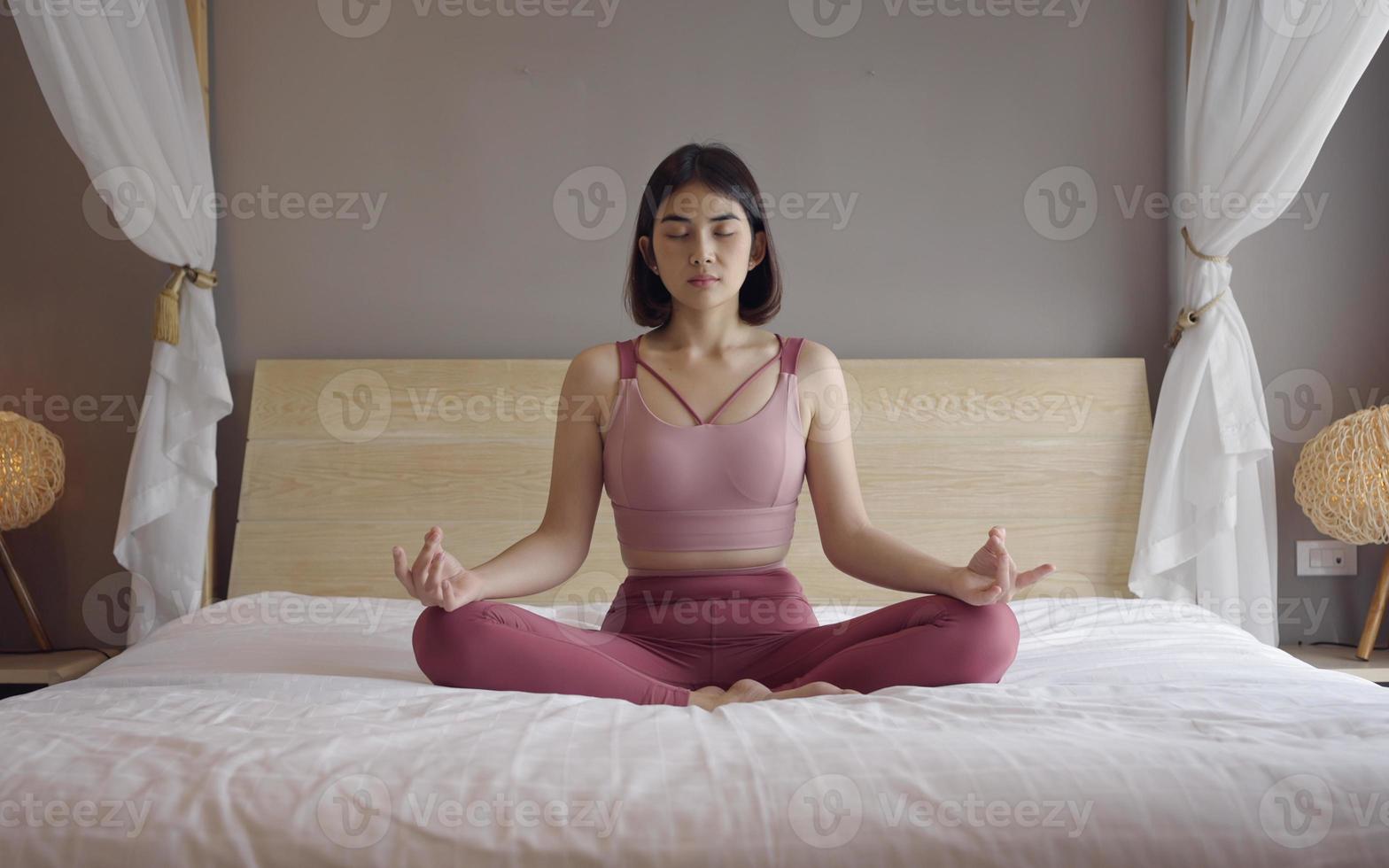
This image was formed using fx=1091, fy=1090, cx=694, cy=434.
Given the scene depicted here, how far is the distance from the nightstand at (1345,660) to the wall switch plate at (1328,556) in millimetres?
190

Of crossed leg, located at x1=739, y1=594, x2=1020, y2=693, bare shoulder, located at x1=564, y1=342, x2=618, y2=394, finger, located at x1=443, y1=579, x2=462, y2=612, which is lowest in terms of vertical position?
crossed leg, located at x1=739, y1=594, x2=1020, y2=693

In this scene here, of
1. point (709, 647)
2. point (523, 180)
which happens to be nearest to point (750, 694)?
point (709, 647)

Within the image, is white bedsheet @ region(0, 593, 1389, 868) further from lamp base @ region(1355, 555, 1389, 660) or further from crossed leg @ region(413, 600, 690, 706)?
lamp base @ region(1355, 555, 1389, 660)

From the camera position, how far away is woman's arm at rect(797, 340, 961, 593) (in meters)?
1.65

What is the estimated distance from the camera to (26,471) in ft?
8.05

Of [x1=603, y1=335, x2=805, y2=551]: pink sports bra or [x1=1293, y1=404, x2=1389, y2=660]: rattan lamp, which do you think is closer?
[x1=603, y1=335, x2=805, y2=551]: pink sports bra

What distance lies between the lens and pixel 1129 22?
278 cm

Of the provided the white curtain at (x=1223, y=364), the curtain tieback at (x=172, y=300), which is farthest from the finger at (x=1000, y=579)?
the curtain tieback at (x=172, y=300)

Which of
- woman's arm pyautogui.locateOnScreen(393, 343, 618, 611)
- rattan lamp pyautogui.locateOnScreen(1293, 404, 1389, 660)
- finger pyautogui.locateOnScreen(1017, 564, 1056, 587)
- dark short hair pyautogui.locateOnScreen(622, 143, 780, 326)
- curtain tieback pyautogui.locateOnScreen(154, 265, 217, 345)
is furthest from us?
curtain tieback pyautogui.locateOnScreen(154, 265, 217, 345)

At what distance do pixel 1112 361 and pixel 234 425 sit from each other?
220cm

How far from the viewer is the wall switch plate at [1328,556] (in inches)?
105

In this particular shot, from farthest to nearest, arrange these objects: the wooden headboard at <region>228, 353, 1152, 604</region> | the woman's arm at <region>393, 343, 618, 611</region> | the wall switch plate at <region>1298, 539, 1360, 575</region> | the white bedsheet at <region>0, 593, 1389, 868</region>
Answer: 1. the wall switch plate at <region>1298, 539, 1360, 575</region>
2. the wooden headboard at <region>228, 353, 1152, 604</region>
3. the woman's arm at <region>393, 343, 618, 611</region>
4. the white bedsheet at <region>0, 593, 1389, 868</region>

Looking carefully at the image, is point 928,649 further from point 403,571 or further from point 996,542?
point 403,571

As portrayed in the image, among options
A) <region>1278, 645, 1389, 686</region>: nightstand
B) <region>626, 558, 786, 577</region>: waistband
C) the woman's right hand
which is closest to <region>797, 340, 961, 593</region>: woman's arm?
<region>626, 558, 786, 577</region>: waistband
